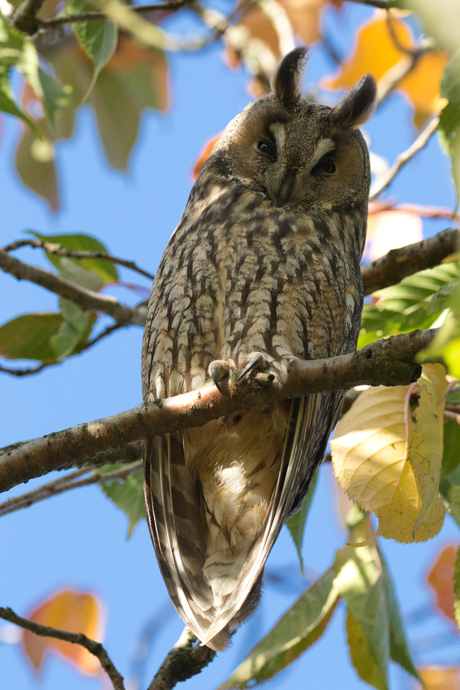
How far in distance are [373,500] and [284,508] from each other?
29cm

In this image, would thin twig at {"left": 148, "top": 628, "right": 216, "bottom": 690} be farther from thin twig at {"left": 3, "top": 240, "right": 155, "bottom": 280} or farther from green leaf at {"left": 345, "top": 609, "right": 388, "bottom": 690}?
thin twig at {"left": 3, "top": 240, "right": 155, "bottom": 280}

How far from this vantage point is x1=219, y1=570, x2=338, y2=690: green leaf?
6.05 ft

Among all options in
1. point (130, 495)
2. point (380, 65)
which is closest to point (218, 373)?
point (130, 495)

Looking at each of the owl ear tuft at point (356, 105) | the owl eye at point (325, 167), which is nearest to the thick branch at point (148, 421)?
the owl eye at point (325, 167)

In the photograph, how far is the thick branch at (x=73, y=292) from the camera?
2291 millimetres

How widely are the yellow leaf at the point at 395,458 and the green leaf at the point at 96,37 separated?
134 centimetres

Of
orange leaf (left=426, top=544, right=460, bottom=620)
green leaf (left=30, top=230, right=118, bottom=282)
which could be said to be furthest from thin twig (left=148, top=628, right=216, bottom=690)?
orange leaf (left=426, top=544, right=460, bottom=620)

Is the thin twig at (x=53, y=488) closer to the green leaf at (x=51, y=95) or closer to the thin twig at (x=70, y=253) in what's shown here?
the thin twig at (x=70, y=253)

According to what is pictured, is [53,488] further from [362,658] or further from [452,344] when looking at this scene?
[452,344]

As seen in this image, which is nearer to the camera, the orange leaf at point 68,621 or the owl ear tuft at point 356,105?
the owl ear tuft at point 356,105

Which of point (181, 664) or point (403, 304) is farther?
point (403, 304)

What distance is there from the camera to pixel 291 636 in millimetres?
1925

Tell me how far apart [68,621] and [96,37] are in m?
3.24

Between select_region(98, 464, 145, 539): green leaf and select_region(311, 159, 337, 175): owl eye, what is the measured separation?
4.24 ft
